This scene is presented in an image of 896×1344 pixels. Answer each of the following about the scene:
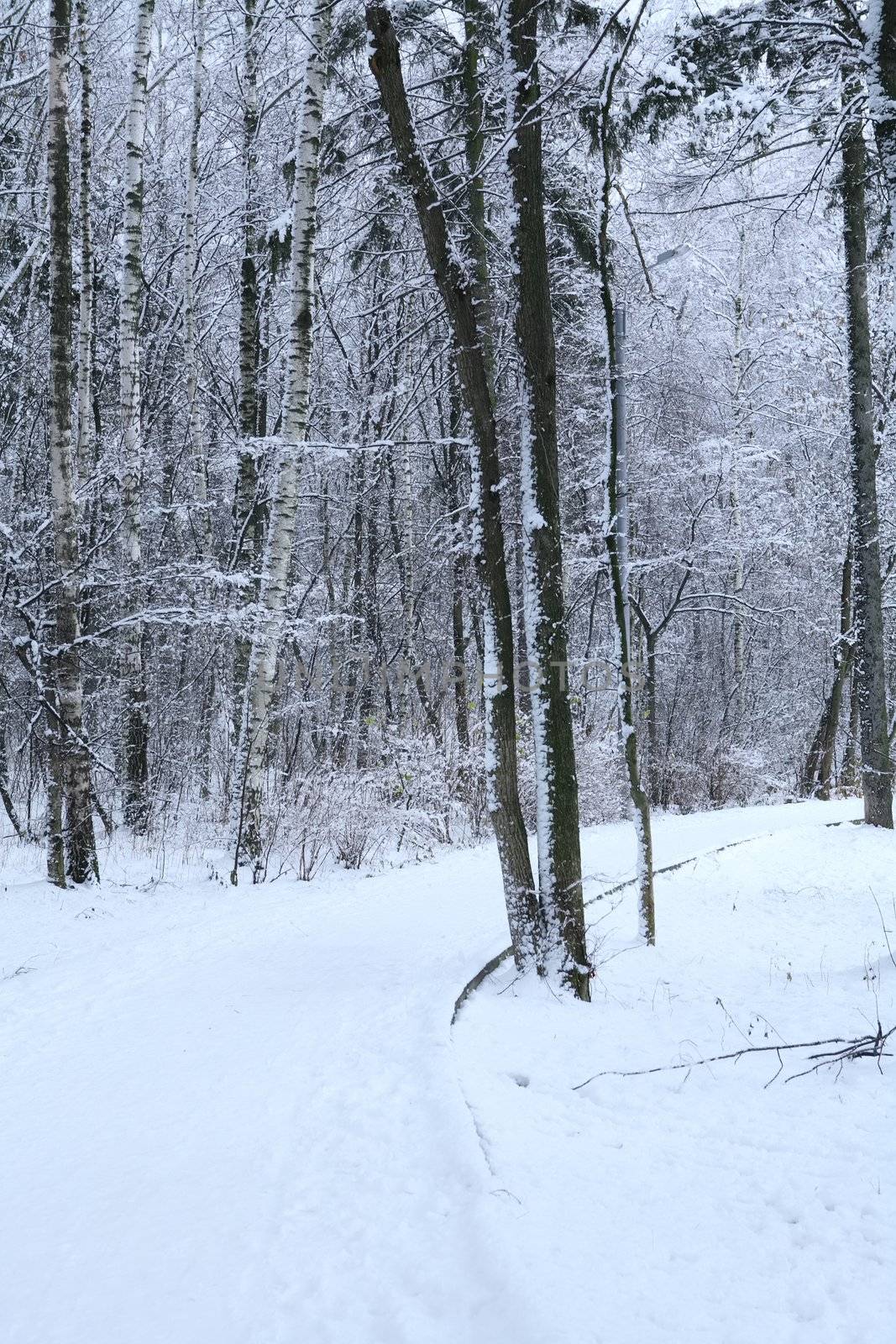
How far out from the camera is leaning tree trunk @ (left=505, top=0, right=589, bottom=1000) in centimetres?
498

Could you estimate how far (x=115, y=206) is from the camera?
14164 millimetres

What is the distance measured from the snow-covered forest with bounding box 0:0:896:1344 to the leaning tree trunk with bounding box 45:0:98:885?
5cm

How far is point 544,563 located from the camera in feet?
16.4

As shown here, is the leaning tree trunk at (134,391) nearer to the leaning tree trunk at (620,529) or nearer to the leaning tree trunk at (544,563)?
the leaning tree trunk at (620,529)

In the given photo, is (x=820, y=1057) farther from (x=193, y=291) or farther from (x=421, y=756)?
(x=193, y=291)

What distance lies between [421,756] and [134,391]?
236 inches

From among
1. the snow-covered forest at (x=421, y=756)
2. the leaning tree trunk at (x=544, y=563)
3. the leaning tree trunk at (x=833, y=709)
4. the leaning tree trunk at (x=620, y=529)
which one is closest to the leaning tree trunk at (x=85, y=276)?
the snow-covered forest at (x=421, y=756)

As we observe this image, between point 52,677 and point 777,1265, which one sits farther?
point 52,677

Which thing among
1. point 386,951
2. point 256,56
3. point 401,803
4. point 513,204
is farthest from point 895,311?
point 256,56

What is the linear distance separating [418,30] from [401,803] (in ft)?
29.2

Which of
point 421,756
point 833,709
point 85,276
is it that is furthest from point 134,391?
point 833,709

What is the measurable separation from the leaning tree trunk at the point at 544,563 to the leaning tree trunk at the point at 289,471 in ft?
11.7

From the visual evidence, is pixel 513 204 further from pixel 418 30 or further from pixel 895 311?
pixel 418 30

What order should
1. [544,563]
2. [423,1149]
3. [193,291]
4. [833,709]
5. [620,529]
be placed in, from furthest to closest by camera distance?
[833,709]
[193,291]
[620,529]
[544,563]
[423,1149]
